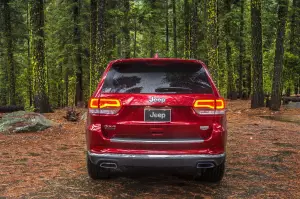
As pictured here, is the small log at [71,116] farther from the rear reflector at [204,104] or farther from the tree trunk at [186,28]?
the tree trunk at [186,28]

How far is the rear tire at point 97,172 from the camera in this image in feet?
19.0

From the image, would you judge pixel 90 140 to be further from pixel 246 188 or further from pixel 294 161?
pixel 294 161

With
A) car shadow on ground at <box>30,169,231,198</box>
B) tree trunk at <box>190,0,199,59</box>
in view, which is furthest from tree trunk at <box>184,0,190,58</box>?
car shadow on ground at <box>30,169,231,198</box>

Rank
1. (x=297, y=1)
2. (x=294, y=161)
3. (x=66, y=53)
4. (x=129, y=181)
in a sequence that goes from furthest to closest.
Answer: (x=297, y=1), (x=66, y=53), (x=294, y=161), (x=129, y=181)

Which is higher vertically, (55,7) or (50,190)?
(55,7)

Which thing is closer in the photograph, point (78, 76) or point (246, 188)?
point (246, 188)

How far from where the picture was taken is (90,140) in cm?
513

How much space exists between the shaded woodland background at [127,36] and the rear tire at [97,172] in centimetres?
1069

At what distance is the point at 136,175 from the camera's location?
6.40 meters

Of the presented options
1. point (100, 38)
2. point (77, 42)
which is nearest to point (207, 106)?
point (100, 38)

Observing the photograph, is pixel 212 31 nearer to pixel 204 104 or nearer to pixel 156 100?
pixel 204 104

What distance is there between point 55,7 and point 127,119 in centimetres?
2464

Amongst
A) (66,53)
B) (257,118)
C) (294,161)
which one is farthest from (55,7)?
(294,161)

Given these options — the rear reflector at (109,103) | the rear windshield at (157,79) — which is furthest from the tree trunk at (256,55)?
the rear reflector at (109,103)
